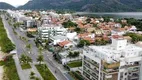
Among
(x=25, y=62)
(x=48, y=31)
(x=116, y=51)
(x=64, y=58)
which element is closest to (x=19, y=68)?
(x=25, y=62)

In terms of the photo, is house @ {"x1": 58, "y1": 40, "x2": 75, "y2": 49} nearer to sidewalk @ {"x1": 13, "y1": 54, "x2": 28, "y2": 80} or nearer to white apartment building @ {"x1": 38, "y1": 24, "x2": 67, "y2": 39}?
sidewalk @ {"x1": 13, "y1": 54, "x2": 28, "y2": 80}

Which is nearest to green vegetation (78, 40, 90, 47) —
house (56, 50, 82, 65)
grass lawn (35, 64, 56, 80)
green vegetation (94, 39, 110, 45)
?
green vegetation (94, 39, 110, 45)

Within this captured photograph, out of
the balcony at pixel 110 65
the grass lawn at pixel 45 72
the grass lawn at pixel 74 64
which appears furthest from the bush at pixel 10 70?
the balcony at pixel 110 65

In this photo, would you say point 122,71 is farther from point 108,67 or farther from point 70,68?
point 70,68

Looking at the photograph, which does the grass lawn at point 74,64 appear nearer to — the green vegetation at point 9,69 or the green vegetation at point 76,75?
the green vegetation at point 76,75

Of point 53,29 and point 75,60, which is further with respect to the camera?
point 53,29

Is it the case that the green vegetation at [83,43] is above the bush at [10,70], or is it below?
above

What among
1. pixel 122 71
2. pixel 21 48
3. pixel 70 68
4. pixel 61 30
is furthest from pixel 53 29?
pixel 122 71
